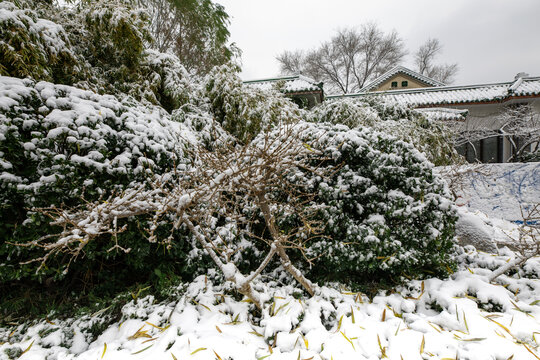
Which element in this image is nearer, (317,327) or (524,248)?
(317,327)

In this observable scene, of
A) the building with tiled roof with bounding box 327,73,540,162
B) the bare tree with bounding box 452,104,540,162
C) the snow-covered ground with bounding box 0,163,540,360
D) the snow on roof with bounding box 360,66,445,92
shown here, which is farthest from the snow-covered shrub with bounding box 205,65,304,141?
the snow on roof with bounding box 360,66,445,92

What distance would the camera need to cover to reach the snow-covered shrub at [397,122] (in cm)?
507

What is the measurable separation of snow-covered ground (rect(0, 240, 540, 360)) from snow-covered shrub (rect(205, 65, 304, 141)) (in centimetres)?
311

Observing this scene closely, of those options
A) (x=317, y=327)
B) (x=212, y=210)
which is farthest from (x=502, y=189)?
(x=212, y=210)

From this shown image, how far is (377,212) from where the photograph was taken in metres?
2.37

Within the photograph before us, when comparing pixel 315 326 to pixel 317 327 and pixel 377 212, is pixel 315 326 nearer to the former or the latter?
pixel 317 327

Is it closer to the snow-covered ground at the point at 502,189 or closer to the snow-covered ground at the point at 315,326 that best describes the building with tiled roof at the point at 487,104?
the snow-covered ground at the point at 502,189

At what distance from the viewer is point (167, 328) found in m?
1.86

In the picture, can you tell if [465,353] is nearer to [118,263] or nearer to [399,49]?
[118,263]

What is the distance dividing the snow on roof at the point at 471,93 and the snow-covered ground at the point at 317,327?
303 inches

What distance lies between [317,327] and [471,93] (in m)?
12.6

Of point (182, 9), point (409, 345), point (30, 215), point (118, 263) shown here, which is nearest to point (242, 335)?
point (409, 345)

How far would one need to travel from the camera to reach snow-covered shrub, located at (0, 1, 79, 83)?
2578 mm

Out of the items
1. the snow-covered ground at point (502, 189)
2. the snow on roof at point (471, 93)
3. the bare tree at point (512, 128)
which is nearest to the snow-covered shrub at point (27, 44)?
the snow-covered ground at point (502, 189)
